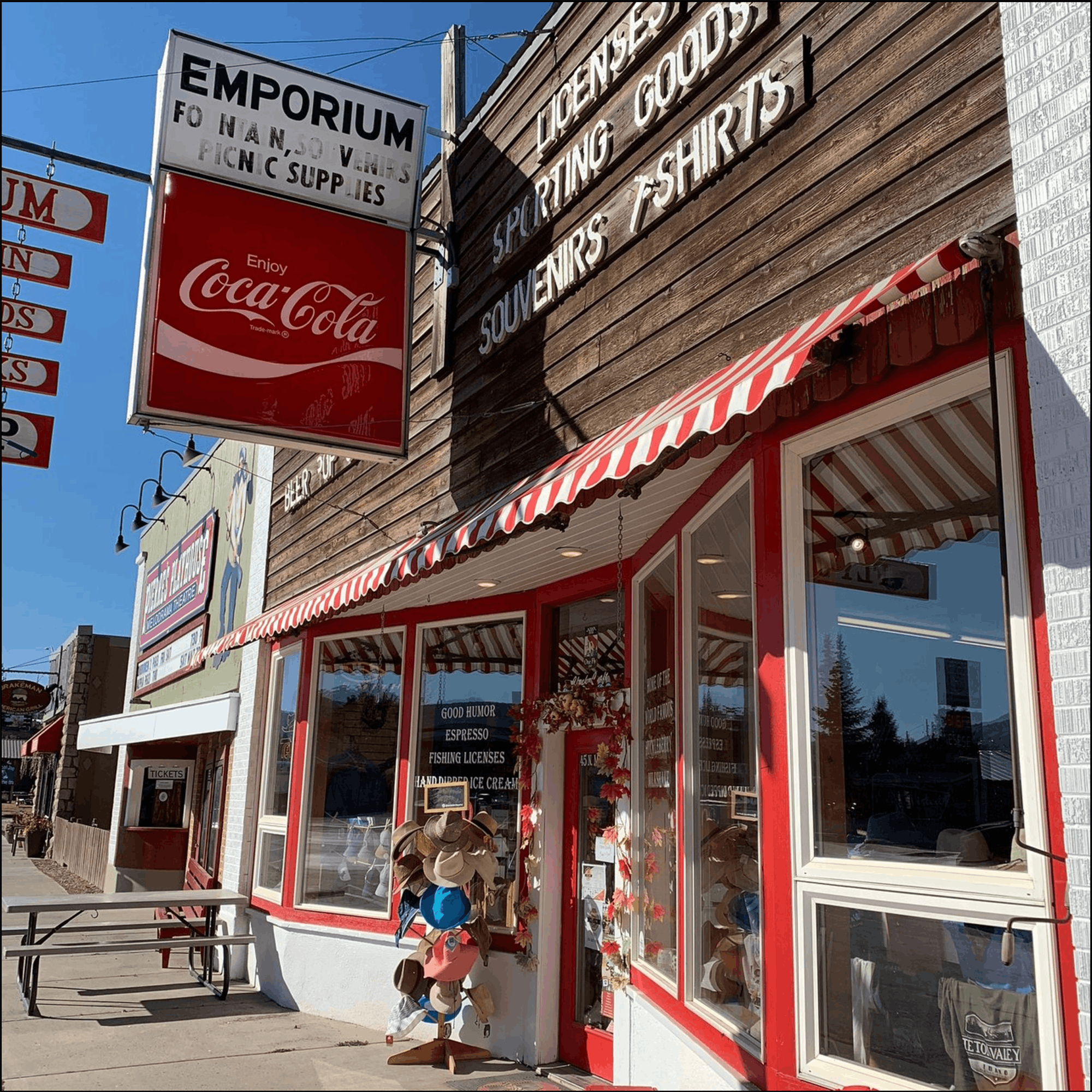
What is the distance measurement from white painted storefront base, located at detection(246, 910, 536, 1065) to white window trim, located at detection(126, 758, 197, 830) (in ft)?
25.4

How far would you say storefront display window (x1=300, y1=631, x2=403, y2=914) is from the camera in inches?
319

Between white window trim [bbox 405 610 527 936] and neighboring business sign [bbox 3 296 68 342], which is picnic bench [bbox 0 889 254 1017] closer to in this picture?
white window trim [bbox 405 610 527 936]

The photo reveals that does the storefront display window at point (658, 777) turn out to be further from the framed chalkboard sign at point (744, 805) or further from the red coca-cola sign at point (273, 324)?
the red coca-cola sign at point (273, 324)

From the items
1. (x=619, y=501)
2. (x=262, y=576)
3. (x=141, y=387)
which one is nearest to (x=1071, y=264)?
(x=619, y=501)

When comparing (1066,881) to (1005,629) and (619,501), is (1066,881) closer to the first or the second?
(1005,629)

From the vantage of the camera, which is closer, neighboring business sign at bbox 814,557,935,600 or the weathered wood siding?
neighboring business sign at bbox 814,557,935,600

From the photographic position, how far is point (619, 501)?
5.11 metres

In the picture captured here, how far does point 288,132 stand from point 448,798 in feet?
14.6

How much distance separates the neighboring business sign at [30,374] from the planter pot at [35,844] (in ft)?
70.6

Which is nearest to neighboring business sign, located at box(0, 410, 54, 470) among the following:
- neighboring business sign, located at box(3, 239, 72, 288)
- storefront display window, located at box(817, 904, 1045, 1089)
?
neighboring business sign, located at box(3, 239, 72, 288)

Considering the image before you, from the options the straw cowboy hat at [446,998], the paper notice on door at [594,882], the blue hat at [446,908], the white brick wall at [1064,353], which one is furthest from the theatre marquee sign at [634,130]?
the straw cowboy hat at [446,998]

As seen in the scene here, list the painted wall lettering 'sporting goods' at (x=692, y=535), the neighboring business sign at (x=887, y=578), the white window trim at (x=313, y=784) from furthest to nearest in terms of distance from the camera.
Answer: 1. the white window trim at (x=313, y=784)
2. the neighboring business sign at (x=887, y=578)
3. the painted wall lettering 'sporting goods' at (x=692, y=535)

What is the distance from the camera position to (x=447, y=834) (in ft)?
21.6

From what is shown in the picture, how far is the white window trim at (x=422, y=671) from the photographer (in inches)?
285
